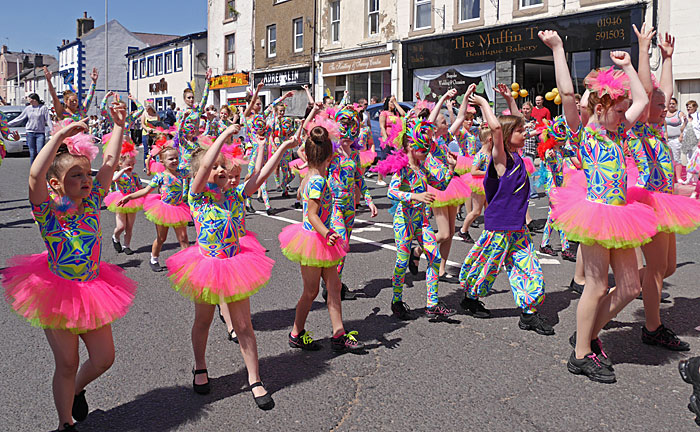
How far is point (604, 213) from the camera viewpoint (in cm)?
423

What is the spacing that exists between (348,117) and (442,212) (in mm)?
2280

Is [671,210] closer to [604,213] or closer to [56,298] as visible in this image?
[604,213]

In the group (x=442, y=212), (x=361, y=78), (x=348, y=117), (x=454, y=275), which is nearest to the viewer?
(x=442, y=212)

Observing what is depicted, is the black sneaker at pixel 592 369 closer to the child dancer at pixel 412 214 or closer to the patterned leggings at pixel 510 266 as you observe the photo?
the patterned leggings at pixel 510 266

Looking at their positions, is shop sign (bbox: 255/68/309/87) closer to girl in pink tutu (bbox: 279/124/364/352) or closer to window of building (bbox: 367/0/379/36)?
window of building (bbox: 367/0/379/36)

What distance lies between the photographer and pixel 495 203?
17.9 feet

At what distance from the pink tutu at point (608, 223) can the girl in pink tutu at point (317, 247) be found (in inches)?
66.3

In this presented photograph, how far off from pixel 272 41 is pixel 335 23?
6.40 metres

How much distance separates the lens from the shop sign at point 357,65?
1034 inches

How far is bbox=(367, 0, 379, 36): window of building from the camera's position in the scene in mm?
26627

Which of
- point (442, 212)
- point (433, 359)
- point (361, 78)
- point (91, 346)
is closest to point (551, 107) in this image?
point (361, 78)

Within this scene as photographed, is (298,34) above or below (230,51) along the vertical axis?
below

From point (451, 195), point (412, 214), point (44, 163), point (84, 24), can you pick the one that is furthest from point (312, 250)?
point (84, 24)

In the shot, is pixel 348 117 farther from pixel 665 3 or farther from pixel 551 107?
pixel 551 107
